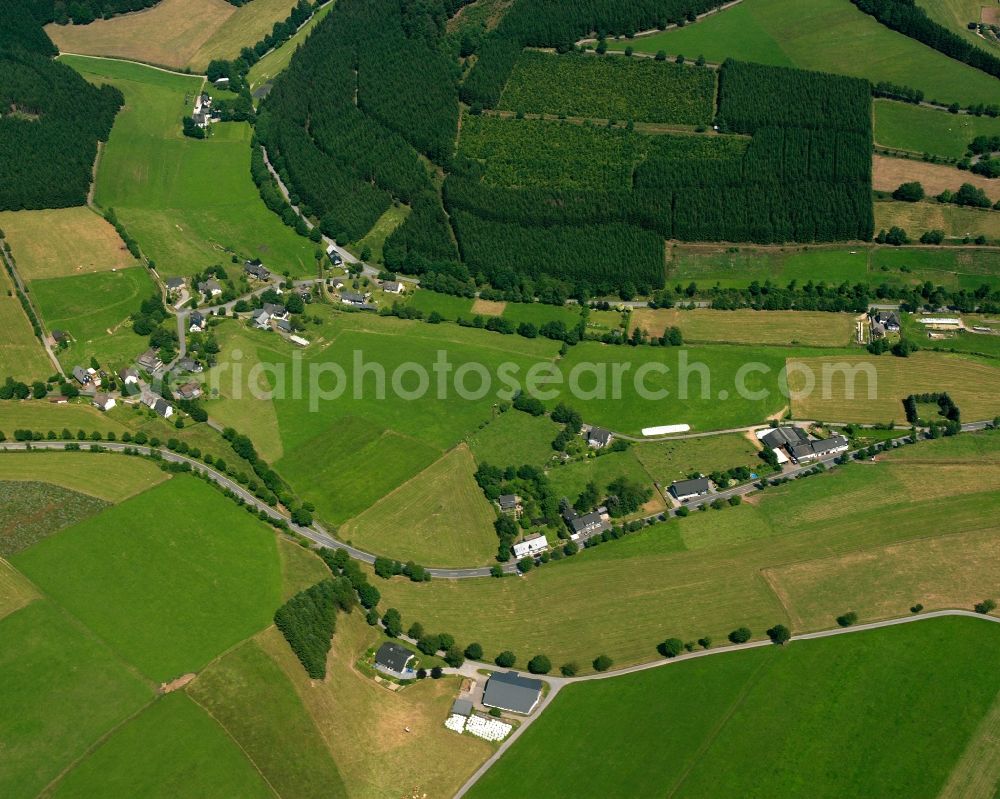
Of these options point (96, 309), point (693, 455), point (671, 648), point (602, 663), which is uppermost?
point (693, 455)

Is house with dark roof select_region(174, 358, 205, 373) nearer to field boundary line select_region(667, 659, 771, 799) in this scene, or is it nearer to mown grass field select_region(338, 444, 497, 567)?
mown grass field select_region(338, 444, 497, 567)

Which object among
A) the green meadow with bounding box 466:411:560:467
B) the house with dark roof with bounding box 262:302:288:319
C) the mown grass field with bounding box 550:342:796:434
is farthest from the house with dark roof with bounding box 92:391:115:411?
the mown grass field with bounding box 550:342:796:434

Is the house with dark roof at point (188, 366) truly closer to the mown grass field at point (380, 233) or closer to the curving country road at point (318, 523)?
the curving country road at point (318, 523)

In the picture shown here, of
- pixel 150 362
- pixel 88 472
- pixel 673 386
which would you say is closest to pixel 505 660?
pixel 673 386

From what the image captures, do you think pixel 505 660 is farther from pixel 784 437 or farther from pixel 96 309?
pixel 96 309

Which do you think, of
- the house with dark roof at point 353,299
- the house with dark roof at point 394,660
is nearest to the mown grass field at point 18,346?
the house with dark roof at point 353,299

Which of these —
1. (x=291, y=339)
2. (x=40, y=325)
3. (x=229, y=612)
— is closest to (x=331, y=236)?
(x=291, y=339)
